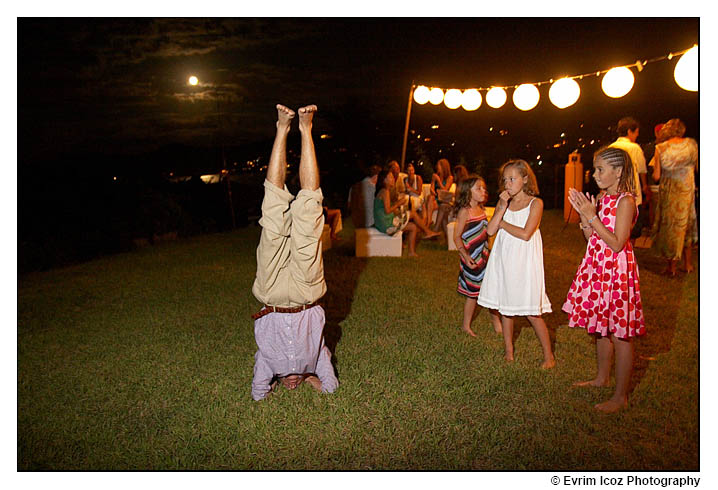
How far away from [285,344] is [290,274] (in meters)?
0.49

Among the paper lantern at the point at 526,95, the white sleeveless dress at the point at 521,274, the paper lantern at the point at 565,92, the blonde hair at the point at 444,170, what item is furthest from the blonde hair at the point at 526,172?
the blonde hair at the point at 444,170

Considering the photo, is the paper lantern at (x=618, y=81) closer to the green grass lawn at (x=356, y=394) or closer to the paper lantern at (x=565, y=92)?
the paper lantern at (x=565, y=92)

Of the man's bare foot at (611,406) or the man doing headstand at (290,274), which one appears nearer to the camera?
the man doing headstand at (290,274)

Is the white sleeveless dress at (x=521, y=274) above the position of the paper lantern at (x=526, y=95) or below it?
below

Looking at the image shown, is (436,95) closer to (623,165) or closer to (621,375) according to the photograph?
(623,165)

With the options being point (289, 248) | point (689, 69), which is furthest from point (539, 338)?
point (689, 69)

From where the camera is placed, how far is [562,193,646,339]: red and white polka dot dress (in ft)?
10.2

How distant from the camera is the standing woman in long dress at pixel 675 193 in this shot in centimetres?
613

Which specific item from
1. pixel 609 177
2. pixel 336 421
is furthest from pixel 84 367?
pixel 609 177

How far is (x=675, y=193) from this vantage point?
21.0 feet

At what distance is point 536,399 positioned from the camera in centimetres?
336

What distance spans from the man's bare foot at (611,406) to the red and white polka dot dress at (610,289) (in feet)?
1.41

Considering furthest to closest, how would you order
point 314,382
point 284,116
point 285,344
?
point 314,382 → point 285,344 → point 284,116

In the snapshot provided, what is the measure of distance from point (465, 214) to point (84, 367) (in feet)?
11.7
